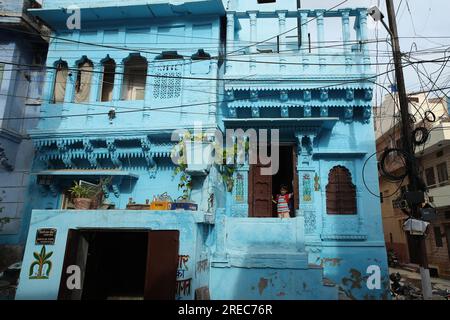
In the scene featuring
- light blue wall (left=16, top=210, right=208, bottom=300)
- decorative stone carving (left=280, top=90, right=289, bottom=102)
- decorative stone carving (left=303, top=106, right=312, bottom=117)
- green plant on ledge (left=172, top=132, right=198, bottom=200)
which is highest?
decorative stone carving (left=280, top=90, right=289, bottom=102)

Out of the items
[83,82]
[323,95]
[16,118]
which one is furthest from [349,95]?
[16,118]

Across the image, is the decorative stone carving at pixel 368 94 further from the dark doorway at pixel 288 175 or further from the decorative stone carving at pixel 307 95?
the dark doorway at pixel 288 175

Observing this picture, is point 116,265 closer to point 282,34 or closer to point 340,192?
point 340,192

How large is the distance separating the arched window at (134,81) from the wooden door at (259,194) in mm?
4335

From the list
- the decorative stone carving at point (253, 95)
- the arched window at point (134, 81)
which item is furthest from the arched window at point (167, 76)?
the decorative stone carving at point (253, 95)

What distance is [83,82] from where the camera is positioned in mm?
10367

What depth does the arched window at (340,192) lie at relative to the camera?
929 centimetres

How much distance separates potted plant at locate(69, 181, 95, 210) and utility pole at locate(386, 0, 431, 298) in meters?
7.42

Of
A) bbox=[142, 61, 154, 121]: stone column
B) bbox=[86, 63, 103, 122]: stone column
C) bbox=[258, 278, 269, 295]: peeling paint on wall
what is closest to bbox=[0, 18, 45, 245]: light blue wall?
bbox=[86, 63, 103, 122]: stone column

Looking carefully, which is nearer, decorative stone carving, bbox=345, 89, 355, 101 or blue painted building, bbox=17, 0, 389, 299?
blue painted building, bbox=17, 0, 389, 299

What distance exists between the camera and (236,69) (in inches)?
383

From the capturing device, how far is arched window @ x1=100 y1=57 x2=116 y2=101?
34.4 feet

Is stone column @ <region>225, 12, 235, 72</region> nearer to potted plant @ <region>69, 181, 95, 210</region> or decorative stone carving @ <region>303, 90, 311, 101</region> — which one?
→ decorative stone carving @ <region>303, 90, 311, 101</region>

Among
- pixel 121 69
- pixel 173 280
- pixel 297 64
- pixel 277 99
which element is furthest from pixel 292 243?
pixel 121 69
